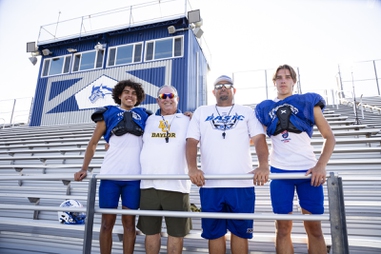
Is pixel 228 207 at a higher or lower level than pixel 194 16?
lower

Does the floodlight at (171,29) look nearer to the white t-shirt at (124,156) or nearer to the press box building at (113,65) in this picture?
the press box building at (113,65)

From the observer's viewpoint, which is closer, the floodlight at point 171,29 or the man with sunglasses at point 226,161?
the man with sunglasses at point 226,161

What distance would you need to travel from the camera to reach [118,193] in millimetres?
1856

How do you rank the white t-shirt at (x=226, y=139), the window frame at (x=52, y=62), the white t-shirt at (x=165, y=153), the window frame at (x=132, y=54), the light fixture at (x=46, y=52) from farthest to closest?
the light fixture at (x=46, y=52) → the window frame at (x=52, y=62) → the window frame at (x=132, y=54) → the white t-shirt at (x=165, y=153) → the white t-shirt at (x=226, y=139)

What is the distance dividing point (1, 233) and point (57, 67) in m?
9.32

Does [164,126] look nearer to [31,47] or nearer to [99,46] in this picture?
[99,46]

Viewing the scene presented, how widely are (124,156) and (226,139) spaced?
86 cm

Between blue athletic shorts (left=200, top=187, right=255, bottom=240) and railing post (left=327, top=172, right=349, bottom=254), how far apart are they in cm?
47

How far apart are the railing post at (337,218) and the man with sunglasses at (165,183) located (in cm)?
93

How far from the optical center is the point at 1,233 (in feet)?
8.51

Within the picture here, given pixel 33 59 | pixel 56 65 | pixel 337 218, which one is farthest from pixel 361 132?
pixel 33 59

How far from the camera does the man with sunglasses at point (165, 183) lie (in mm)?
1659

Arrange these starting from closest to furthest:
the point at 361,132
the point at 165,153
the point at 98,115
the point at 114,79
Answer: the point at 165,153 < the point at 98,115 < the point at 361,132 < the point at 114,79

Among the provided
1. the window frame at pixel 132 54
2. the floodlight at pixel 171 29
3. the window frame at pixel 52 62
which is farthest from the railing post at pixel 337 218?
the window frame at pixel 52 62
